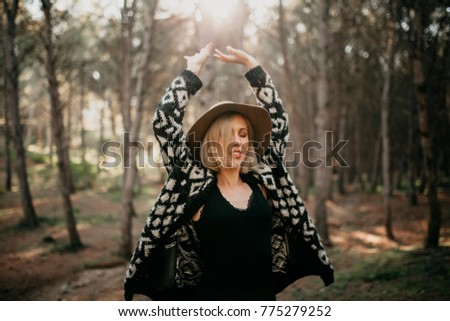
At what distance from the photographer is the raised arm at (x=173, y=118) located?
214cm

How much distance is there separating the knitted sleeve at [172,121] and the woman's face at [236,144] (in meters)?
0.30

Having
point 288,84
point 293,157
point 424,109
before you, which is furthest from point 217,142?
point 288,84

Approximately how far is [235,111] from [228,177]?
0.47 m

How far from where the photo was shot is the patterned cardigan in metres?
2.15

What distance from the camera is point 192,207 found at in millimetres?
2143

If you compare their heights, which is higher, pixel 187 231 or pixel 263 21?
pixel 263 21

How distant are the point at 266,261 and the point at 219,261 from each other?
0.33m

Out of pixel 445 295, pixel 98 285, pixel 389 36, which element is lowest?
pixel 98 285

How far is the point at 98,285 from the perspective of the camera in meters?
7.23

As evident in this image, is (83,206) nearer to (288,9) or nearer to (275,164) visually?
(288,9)

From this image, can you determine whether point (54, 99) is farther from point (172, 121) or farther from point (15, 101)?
point (172, 121)

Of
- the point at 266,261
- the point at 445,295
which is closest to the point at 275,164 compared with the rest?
the point at 266,261

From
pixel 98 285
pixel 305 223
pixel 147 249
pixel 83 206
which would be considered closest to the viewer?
pixel 147 249

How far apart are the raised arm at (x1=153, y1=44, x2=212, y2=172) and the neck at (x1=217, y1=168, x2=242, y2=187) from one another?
13.4 inches
